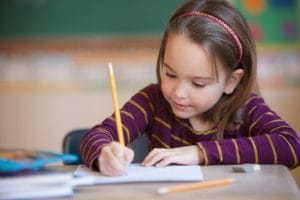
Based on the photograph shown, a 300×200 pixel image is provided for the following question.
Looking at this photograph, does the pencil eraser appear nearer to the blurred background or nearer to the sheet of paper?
the sheet of paper

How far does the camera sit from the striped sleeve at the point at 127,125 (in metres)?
1.17

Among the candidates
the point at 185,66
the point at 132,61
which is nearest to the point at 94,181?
the point at 185,66

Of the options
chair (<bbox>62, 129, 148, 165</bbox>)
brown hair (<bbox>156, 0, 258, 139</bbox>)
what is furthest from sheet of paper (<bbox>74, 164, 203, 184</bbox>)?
chair (<bbox>62, 129, 148, 165</bbox>)

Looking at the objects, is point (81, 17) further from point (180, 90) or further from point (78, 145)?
point (180, 90)

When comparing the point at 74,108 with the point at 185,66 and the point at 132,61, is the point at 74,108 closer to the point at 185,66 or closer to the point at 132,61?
the point at 132,61

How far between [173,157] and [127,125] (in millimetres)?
293

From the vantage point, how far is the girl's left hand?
104 cm

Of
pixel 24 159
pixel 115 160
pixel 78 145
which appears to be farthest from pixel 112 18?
pixel 24 159

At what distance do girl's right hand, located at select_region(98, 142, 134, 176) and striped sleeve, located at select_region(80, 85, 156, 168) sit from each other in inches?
4.1

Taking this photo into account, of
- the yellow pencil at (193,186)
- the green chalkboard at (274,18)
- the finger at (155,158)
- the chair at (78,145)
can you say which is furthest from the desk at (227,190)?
the green chalkboard at (274,18)

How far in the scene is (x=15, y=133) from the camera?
2.81m

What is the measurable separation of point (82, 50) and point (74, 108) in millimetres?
287

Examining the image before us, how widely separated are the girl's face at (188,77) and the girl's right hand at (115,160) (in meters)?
0.24

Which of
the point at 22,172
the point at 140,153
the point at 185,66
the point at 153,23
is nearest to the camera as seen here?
the point at 22,172
